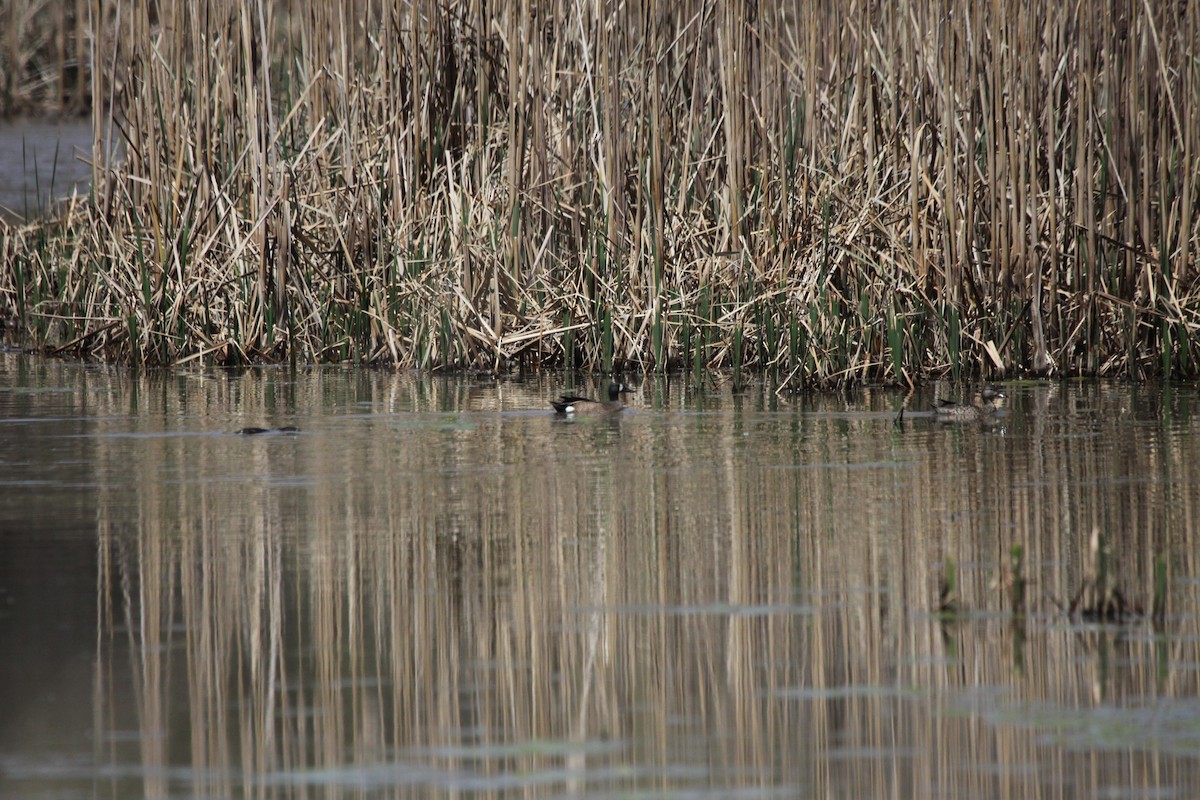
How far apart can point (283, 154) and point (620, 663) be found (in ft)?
29.8

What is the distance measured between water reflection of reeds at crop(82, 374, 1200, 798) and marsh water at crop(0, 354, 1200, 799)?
0.01 m

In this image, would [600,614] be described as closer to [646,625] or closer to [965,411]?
[646,625]

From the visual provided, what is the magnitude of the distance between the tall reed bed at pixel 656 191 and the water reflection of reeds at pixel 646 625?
2.80 meters

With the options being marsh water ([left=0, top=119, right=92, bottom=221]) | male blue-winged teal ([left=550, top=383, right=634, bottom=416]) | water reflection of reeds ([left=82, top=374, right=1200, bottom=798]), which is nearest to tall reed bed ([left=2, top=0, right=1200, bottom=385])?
male blue-winged teal ([left=550, top=383, right=634, bottom=416])

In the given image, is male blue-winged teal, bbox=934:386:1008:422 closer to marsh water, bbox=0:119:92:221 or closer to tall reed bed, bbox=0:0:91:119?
marsh water, bbox=0:119:92:221

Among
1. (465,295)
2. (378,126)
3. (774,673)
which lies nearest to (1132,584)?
(774,673)

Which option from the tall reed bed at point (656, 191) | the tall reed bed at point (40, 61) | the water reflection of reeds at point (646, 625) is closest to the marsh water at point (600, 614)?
the water reflection of reeds at point (646, 625)

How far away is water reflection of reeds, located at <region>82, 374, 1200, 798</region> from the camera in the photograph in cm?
394

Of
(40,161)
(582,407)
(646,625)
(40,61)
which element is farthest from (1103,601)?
(40,61)

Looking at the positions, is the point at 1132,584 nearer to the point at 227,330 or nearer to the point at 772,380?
the point at 772,380

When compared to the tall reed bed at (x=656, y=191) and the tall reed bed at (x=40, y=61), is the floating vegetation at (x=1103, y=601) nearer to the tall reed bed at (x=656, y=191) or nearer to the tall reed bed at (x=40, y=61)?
the tall reed bed at (x=656, y=191)

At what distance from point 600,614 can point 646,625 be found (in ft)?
0.63

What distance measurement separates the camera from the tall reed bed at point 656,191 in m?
11.2

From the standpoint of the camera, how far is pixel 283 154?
13.2 meters
